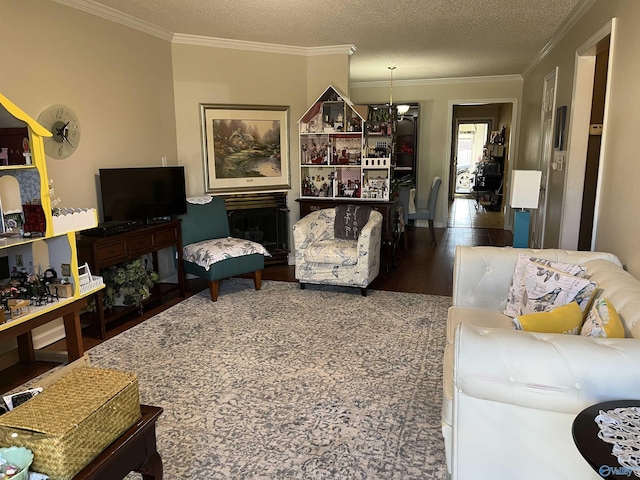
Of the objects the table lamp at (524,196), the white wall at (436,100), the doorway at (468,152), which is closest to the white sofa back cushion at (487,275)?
the table lamp at (524,196)

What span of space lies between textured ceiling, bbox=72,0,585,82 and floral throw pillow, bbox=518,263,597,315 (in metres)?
2.48

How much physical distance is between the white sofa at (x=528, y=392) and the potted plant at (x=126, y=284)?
308cm

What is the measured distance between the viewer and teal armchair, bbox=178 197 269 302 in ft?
14.5

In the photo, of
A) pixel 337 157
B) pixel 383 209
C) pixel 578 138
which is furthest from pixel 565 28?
pixel 337 157

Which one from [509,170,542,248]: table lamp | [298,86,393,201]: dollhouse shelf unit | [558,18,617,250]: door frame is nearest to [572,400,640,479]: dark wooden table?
[509,170,542,248]: table lamp

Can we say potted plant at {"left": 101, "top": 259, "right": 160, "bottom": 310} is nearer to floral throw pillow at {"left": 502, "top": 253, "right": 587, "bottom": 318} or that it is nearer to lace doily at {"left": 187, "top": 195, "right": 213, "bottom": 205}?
lace doily at {"left": 187, "top": 195, "right": 213, "bottom": 205}

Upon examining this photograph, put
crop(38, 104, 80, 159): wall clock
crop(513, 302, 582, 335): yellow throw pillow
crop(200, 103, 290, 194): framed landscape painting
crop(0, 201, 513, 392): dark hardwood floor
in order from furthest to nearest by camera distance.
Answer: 1. crop(200, 103, 290, 194): framed landscape painting
2. crop(38, 104, 80, 159): wall clock
3. crop(0, 201, 513, 392): dark hardwood floor
4. crop(513, 302, 582, 335): yellow throw pillow

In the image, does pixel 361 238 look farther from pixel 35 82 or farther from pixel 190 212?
pixel 35 82

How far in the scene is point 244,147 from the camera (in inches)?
214

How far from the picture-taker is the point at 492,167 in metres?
11.3

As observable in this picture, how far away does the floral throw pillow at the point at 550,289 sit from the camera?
2232mm

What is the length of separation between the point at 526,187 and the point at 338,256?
1748mm

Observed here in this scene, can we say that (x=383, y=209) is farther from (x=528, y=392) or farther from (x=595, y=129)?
(x=528, y=392)

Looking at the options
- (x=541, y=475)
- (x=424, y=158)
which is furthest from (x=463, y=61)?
(x=541, y=475)
